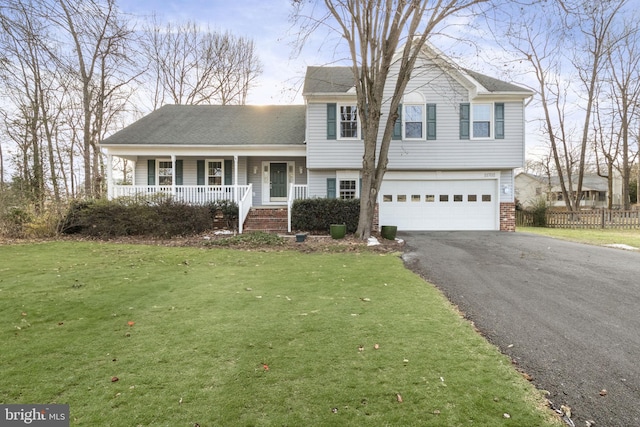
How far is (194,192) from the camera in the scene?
13992 millimetres

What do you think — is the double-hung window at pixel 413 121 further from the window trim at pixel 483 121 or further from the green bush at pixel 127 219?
the green bush at pixel 127 219

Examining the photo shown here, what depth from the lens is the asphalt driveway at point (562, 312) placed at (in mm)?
2693

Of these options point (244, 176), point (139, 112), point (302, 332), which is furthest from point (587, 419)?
point (139, 112)

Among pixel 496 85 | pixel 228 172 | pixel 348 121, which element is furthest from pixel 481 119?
pixel 228 172

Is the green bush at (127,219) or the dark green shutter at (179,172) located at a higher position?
the dark green shutter at (179,172)

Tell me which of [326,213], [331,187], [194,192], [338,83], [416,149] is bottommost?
[326,213]

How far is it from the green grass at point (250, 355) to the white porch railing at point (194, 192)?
7.70 m

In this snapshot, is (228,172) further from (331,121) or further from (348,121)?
(348,121)

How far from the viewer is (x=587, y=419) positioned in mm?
2324

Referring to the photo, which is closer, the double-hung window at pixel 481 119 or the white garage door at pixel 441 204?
the double-hung window at pixel 481 119

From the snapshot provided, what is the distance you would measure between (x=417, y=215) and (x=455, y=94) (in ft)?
17.6

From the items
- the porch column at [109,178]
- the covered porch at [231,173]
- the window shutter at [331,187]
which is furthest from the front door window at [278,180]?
the porch column at [109,178]

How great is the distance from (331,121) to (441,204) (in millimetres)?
5983

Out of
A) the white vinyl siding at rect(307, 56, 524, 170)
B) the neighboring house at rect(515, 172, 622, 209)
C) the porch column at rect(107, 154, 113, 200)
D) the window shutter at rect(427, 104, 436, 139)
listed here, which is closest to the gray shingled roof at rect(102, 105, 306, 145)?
the porch column at rect(107, 154, 113, 200)
